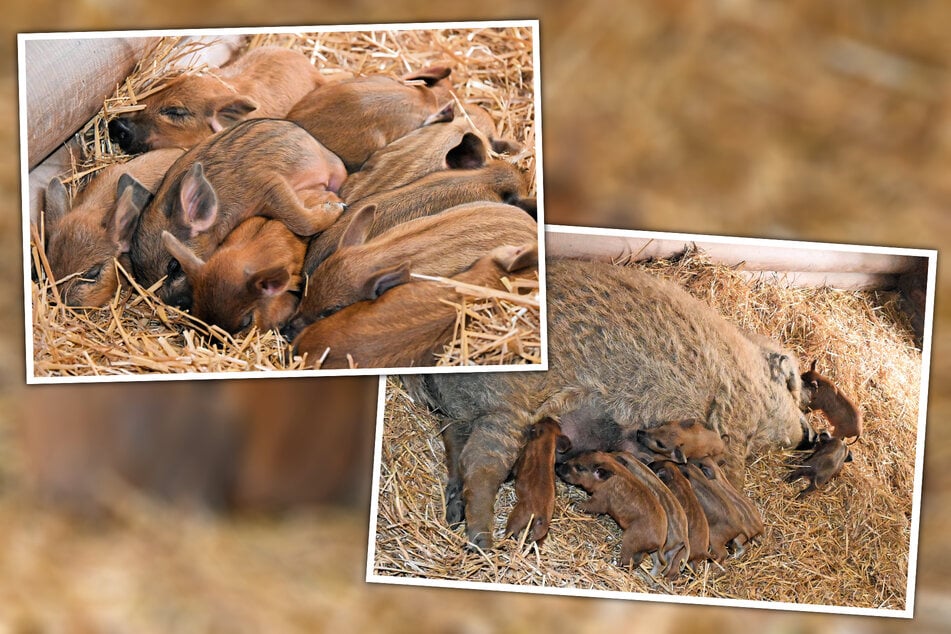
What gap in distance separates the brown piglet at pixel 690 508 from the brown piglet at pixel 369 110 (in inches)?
37.0

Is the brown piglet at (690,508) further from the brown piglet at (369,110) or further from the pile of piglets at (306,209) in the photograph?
the brown piglet at (369,110)

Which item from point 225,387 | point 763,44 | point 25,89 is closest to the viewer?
point 25,89

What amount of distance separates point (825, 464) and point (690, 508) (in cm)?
35

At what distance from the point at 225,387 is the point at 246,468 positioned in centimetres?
24

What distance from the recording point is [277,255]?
213 centimetres

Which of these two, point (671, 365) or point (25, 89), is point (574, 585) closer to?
point (671, 365)

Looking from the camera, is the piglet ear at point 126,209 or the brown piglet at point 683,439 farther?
the brown piglet at point 683,439

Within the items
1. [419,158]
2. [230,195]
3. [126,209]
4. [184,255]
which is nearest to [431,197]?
[419,158]

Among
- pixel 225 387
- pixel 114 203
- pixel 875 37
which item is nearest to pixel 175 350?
pixel 225 387

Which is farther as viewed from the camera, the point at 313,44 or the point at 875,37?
the point at 875,37

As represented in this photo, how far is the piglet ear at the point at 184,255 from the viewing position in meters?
2.11

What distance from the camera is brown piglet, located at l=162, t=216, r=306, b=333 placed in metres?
2.11

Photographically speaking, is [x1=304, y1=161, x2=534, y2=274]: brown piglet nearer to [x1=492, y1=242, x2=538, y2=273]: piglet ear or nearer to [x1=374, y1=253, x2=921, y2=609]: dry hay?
[x1=492, y1=242, x2=538, y2=273]: piglet ear

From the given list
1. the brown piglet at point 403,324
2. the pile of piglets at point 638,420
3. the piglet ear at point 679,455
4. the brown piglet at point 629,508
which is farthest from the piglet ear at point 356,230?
the piglet ear at point 679,455
